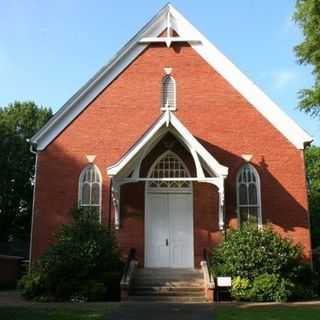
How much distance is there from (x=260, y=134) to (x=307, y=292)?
593 cm

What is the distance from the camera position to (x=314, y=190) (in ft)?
171

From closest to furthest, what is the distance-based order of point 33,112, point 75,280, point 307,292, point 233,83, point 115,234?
point 75,280, point 307,292, point 115,234, point 233,83, point 33,112

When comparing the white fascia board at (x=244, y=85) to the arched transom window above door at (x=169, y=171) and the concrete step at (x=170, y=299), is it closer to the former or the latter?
the arched transom window above door at (x=169, y=171)

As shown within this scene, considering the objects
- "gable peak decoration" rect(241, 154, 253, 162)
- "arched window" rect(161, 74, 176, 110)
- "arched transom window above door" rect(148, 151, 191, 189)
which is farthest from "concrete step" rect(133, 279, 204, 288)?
"arched window" rect(161, 74, 176, 110)

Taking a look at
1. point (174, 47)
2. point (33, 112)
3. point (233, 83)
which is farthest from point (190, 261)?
point (33, 112)

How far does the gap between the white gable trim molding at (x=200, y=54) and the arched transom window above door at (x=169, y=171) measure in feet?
11.7

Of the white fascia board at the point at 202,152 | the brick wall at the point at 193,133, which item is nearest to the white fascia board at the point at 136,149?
the white fascia board at the point at 202,152

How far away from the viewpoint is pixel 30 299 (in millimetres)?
15641

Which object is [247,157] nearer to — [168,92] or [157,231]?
[168,92]

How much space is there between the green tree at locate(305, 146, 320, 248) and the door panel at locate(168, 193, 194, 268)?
30048 mm

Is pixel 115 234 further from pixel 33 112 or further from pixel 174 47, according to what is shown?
pixel 33 112

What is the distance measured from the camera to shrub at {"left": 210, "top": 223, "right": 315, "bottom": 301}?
50.6 ft

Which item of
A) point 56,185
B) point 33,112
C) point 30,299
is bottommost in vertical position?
point 30,299

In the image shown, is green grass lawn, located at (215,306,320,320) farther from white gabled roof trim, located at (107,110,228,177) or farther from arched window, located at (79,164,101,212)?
arched window, located at (79,164,101,212)
